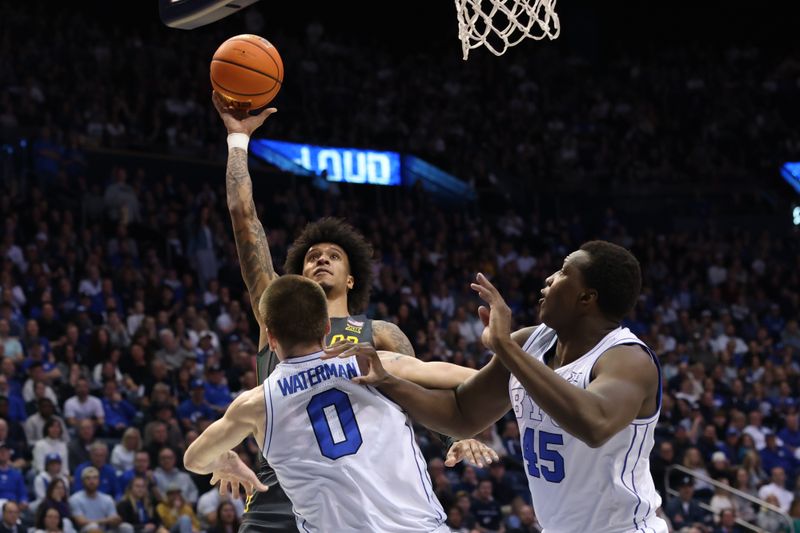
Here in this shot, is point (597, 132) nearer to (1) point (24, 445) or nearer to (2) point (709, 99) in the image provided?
(2) point (709, 99)

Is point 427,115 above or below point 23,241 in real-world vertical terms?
above

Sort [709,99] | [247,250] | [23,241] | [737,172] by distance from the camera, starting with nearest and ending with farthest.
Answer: [247,250], [23,241], [737,172], [709,99]

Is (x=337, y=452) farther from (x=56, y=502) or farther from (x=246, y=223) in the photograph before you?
(x=56, y=502)

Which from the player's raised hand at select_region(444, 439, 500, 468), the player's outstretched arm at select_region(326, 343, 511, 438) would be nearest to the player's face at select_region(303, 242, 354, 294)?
the player's raised hand at select_region(444, 439, 500, 468)

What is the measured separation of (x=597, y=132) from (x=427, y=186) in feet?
13.0

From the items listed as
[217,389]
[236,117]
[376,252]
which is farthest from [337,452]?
[376,252]

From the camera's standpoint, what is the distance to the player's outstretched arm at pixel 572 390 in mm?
3211

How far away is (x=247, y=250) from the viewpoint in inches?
201

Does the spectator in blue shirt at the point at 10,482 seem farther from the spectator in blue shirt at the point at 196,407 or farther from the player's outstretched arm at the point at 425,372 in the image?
the player's outstretched arm at the point at 425,372

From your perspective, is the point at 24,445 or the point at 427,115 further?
the point at 427,115

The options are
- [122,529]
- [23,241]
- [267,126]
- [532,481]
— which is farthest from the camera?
[267,126]

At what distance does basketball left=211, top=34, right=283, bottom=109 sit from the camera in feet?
17.5

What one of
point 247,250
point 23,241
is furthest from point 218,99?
point 23,241

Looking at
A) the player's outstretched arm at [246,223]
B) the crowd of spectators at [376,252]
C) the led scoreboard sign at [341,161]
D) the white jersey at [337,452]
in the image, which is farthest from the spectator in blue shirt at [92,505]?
the led scoreboard sign at [341,161]
